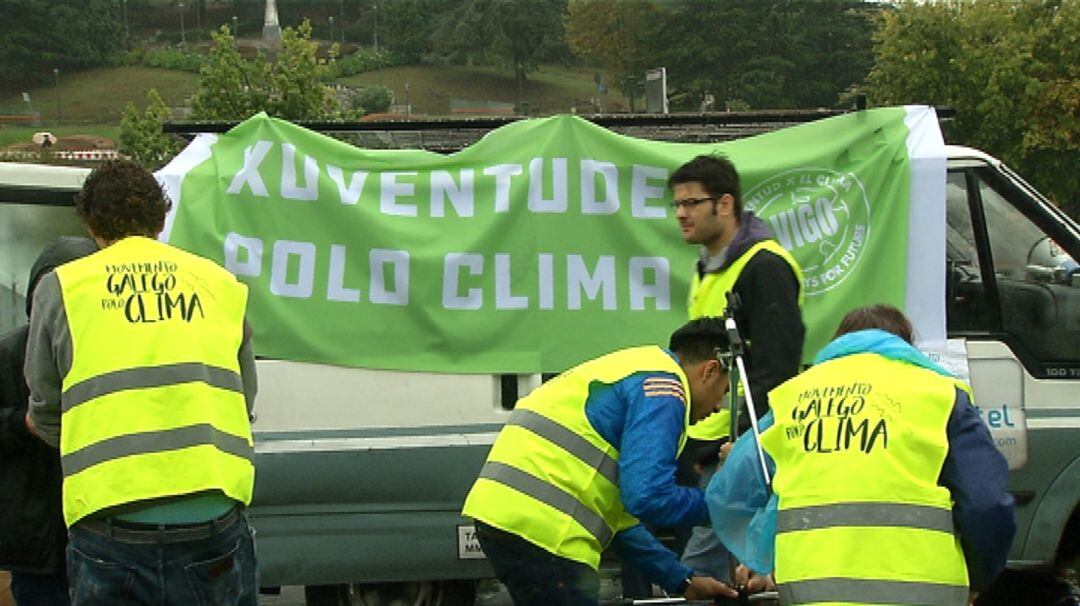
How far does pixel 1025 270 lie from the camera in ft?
Answer: 21.7

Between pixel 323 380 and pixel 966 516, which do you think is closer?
pixel 966 516

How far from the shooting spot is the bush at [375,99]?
8525cm

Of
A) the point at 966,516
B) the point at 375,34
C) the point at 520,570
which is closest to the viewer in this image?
the point at 966,516

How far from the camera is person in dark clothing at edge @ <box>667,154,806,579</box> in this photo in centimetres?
492

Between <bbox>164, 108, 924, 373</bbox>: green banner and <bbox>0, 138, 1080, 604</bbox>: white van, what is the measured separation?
20 cm

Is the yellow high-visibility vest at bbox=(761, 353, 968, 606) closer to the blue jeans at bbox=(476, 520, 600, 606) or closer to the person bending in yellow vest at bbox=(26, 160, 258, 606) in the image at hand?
the blue jeans at bbox=(476, 520, 600, 606)

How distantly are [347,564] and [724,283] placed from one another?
7.83 ft

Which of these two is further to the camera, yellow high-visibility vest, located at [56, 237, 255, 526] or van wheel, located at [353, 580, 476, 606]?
van wheel, located at [353, 580, 476, 606]

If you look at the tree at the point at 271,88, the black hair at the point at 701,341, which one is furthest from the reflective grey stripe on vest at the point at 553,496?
the tree at the point at 271,88

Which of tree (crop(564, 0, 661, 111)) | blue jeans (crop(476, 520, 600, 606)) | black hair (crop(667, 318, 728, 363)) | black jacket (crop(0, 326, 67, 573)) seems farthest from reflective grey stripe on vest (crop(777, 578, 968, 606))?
tree (crop(564, 0, 661, 111))

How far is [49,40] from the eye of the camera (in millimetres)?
106000

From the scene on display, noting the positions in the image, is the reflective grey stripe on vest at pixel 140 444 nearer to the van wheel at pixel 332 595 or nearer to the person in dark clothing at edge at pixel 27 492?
the person in dark clothing at edge at pixel 27 492

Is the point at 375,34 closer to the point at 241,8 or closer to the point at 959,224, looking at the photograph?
the point at 241,8

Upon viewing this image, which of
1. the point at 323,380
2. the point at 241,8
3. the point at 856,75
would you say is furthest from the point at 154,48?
the point at 323,380
